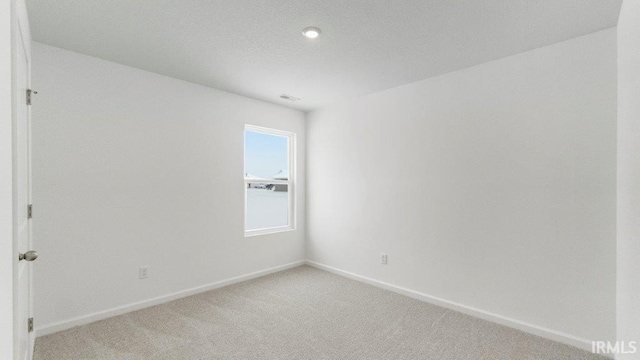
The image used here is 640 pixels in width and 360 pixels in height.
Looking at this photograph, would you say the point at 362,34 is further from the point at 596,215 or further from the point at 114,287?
the point at 114,287

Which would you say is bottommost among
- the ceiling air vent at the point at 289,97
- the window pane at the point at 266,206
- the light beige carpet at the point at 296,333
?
the light beige carpet at the point at 296,333

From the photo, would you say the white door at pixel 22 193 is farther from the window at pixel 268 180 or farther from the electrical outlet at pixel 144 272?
the window at pixel 268 180

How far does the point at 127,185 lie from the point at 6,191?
1.78m

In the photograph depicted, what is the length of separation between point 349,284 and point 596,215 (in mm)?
2509

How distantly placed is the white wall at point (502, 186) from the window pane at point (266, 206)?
3.72 ft

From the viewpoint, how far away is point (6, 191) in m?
1.18

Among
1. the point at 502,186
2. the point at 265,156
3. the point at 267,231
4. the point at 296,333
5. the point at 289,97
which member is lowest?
the point at 296,333

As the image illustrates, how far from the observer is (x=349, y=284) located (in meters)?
3.69

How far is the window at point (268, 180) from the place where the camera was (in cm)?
399

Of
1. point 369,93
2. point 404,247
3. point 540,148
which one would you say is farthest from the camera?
point 369,93

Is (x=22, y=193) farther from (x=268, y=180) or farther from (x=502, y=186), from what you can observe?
(x=502, y=186)

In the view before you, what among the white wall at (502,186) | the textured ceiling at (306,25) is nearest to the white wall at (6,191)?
the textured ceiling at (306,25)

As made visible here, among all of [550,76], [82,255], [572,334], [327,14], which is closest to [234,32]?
[327,14]

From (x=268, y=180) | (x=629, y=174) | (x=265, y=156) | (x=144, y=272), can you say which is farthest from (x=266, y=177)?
(x=629, y=174)
